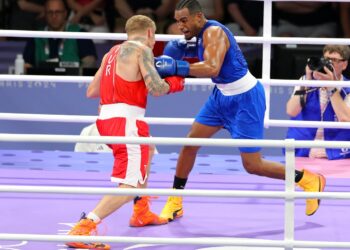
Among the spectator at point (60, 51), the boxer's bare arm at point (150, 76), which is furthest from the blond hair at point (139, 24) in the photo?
the spectator at point (60, 51)

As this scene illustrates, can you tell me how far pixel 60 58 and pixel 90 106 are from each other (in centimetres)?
109

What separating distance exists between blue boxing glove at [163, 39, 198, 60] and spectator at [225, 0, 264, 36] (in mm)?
3406

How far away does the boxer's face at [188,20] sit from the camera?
16.5 ft

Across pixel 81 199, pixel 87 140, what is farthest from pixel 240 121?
pixel 87 140

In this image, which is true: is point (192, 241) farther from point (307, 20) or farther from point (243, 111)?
point (307, 20)

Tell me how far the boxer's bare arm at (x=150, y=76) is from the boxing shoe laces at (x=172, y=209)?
69 cm

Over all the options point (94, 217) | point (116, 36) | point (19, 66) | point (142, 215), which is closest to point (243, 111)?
point (142, 215)

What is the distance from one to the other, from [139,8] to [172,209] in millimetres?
3933

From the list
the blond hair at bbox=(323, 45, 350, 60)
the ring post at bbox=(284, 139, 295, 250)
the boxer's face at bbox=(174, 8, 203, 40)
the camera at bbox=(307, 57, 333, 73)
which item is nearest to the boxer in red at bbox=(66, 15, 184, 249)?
the boxer's face at bbox=(174, 8, 203, 40)

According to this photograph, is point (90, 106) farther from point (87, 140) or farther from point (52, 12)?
point (87, 140)

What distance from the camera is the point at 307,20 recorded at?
876 cm

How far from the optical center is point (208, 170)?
243 inches

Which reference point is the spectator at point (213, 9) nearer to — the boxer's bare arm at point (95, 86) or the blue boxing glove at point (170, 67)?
the boxer's bare arm at point (95, 86)

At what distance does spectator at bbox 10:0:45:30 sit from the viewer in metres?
9.12
